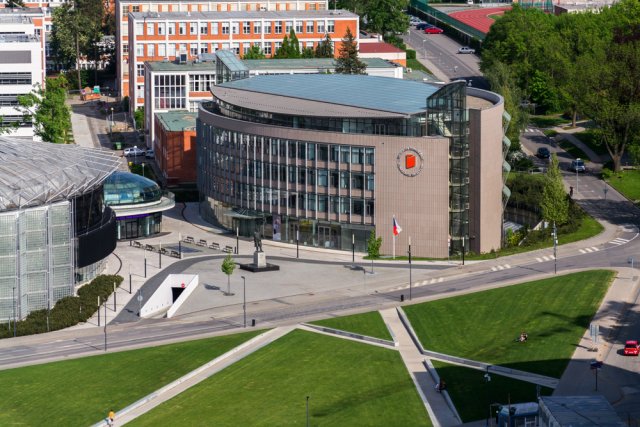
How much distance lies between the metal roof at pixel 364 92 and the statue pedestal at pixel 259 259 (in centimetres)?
2181

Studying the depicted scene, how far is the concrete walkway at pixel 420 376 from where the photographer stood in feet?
391

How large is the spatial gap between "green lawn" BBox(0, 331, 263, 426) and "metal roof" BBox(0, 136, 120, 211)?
871 inches

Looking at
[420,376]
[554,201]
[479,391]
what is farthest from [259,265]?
[479,391]

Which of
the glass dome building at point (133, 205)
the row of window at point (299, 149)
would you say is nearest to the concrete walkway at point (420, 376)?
the row of window at point (299, 149)

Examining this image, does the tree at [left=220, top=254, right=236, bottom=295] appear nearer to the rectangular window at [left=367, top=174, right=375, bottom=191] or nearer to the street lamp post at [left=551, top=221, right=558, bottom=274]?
the rectangular window at [left=367, top=174, right=375, bottom=191]

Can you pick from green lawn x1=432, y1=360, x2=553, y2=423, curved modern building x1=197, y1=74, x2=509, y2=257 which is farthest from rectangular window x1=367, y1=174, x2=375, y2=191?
green lawn x1=432, y1=360, x2=553, y2=423

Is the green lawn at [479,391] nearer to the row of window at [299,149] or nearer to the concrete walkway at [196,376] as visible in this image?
the concrete walkway at [196,376]

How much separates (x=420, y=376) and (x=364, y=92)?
64328mm

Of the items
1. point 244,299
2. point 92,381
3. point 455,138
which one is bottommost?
point 92,381

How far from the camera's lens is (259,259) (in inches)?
6580

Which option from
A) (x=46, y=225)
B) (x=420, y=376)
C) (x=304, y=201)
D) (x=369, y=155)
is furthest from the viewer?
(x=304, y=201)

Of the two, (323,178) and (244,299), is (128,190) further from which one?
(244,299)

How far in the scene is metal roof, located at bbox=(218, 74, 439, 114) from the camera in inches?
6969

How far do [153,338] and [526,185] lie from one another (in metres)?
71.6
